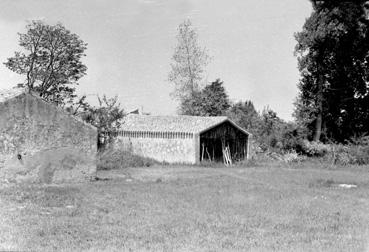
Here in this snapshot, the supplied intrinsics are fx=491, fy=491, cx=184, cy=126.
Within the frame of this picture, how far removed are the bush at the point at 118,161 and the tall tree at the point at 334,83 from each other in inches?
556

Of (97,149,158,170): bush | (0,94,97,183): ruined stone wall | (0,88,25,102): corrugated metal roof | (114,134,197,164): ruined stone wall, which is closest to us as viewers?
(0,94,97,183): ruined stone wall

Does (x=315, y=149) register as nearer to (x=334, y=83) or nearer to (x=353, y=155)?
(x=353, y=155)

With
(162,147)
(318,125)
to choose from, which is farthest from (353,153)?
(162,147)

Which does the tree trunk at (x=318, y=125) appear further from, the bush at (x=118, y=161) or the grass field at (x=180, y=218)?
Answer: the grass field at (x=180, y=218)

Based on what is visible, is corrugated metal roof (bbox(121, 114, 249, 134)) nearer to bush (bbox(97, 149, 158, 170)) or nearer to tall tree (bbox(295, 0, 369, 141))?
bush (bbox(97, 149, 158, 170))

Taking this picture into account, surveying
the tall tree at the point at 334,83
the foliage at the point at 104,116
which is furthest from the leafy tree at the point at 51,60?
the tall tree at the point at 334,83

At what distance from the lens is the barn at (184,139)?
1309 inches

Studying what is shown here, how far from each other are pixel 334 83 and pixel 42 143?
27904 millimetres

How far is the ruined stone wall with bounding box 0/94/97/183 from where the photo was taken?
16.9m

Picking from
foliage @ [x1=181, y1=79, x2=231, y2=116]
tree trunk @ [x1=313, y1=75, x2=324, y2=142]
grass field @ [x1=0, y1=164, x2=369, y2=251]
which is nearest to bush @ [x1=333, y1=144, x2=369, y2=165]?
tree trunk @ [x1=313, y1=75, x2=324, y2=142]

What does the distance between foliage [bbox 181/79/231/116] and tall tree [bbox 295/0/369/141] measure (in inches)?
399

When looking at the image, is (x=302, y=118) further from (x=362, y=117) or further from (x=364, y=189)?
(x=364, y=189)

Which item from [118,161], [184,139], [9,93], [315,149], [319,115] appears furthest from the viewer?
[319,115]

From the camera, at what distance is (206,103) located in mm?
47531
